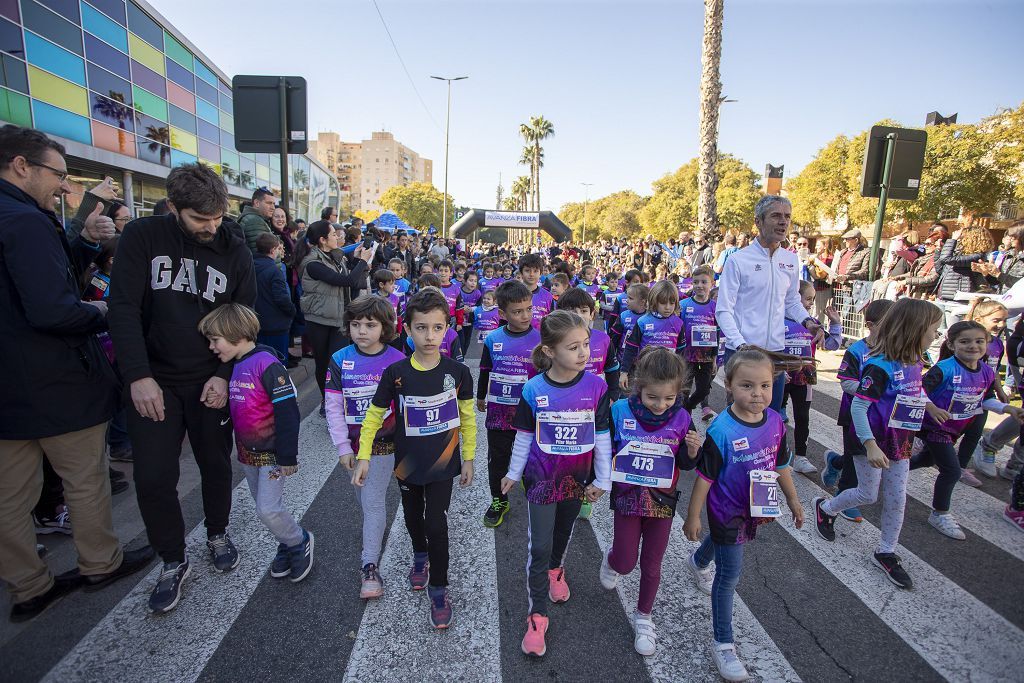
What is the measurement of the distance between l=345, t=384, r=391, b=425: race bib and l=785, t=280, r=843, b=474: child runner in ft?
11.8

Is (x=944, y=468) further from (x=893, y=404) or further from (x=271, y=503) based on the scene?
(x=271, y=503)

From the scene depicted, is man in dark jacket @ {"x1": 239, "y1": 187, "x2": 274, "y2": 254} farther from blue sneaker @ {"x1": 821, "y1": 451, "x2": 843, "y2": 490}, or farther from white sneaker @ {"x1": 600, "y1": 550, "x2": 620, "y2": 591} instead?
blue sneaker @ {"x1": 821, "y1": 451, "x2": 843, "y2": 490}

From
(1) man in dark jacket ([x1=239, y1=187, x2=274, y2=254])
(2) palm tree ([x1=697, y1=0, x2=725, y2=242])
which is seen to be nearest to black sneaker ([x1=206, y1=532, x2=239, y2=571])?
(1) man in dark jacket ([x1=239, y1=187, x2=274, y2=254])

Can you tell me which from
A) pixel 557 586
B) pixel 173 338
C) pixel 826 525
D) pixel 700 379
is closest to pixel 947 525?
pixel 826 525

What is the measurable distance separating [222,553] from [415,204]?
8406 cm

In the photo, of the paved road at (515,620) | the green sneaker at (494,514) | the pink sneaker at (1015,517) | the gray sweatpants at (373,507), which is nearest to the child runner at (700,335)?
the paved road at (515,620)

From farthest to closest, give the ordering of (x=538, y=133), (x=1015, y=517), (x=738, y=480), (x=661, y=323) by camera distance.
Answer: (x=538, y=133) → (x=661, y=323) → (x=1015, y=517) → (x=738, y=480)

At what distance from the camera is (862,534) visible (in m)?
3.66

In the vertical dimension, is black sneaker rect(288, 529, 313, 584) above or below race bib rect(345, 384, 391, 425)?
below

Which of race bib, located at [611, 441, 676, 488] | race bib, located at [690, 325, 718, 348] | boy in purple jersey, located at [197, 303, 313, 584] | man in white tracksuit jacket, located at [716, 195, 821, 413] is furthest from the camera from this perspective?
race bib, located at [690, 325, 718, 348]

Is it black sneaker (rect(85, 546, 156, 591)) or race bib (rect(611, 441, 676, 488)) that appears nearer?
race bib (rect(611, 441, 676, 488))

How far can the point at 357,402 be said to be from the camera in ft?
10.3

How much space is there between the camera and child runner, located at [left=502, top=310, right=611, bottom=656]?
8.46 ft

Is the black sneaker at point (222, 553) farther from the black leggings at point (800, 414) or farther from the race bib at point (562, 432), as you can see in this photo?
the black leggings at point (800, 414)
